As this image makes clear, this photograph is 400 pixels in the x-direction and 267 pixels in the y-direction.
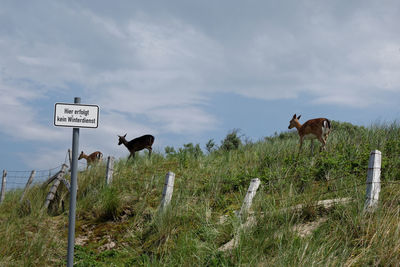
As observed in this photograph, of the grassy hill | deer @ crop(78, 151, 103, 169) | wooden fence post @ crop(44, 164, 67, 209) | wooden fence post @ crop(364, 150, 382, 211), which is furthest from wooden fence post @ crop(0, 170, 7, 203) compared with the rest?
wooden fence post @ crop(364, 150, 382, 211)

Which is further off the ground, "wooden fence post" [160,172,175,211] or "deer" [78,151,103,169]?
"wooden fence post" [160,172,175,211]

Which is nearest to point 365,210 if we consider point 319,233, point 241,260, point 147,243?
point 319,233

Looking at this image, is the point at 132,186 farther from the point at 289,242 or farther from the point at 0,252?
the point at 289,242

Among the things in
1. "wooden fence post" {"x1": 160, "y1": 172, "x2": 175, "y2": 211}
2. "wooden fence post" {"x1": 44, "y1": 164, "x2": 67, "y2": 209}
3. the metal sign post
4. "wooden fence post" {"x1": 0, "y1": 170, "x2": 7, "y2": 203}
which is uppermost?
the metal sign post

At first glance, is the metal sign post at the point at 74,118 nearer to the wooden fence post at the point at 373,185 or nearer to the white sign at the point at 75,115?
the white sign at the point at 75,115

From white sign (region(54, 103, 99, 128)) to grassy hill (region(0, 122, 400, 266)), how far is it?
2.68 meters

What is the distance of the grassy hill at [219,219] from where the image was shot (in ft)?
20.3

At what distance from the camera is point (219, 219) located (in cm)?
814

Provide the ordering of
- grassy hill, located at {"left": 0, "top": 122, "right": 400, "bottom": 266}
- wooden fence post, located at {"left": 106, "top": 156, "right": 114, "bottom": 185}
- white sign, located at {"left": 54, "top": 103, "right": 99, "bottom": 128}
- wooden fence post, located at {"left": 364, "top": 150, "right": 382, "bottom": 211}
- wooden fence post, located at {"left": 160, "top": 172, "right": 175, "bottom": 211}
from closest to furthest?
white sign, located at {"left": 54, "top": 103, "right": 99, "bottom": 128}, grassy hill, located at {"left": 0, "top": 122, "right": 400, "bottom": 266}, wooden fence post, located at {"left": 364, "top": 150, "right": 382, "bottom": 211}, wooden fence post, located at {"left": 160, "top": 172, "right": 175, "bottom": 211}, wooden fence post, located at {"left": 106, "top": 156, "right": 114, "bottom": 185}

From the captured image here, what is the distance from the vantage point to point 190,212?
872cm

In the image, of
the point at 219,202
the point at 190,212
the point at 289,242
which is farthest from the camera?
the point at 219,202

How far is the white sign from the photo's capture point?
594 cm

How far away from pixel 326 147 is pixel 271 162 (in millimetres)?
2732

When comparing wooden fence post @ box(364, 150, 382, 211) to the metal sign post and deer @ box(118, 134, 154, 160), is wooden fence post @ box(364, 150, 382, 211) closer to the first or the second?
the metal sign post
